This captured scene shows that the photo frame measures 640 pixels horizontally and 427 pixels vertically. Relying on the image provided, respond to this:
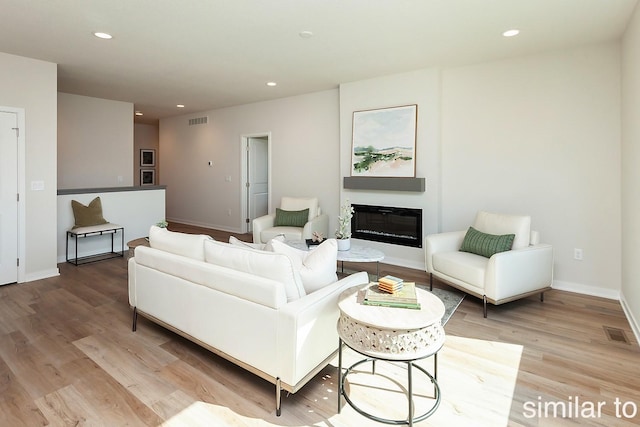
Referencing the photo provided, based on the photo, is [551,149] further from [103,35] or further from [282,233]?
[103,35]

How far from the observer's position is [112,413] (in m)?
1.83

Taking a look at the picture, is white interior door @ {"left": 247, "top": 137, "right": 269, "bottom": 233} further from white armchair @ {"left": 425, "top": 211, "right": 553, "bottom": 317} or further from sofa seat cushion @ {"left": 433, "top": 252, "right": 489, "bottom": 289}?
sofa seat cushion @ {"left": 433, "top": 252, "right": 489, "bottom": 289}

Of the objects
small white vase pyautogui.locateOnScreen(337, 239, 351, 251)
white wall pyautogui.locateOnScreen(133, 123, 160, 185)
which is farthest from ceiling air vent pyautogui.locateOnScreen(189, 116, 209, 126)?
small white vase pyautogui.locateOnScreen(337, 239, 351, 251)

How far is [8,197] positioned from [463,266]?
5.04 meters

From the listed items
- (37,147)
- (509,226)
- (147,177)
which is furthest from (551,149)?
(147,177)

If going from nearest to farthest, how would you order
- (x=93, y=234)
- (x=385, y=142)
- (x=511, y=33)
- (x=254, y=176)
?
(x=511, y=33)
(x=385, y=142)
(x=93, y=234)
(x=254, y=176)

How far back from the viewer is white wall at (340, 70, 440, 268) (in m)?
4.48

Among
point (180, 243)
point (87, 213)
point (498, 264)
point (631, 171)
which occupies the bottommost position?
point (498, 264)

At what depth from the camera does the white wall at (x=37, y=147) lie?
3.97 m

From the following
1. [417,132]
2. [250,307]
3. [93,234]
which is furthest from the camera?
[93,234]

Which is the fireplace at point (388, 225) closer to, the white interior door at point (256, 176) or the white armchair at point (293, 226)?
the white armchair at point (293, 226)

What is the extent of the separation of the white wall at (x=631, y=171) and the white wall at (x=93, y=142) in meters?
7.44

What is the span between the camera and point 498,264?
3.03 m

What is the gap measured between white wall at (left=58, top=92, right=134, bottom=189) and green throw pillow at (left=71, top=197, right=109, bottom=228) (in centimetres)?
153
